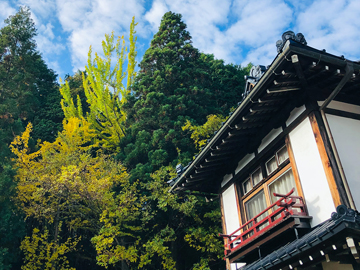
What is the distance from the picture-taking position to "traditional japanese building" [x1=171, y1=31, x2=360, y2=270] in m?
4.62

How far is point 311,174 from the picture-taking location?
5.39 m

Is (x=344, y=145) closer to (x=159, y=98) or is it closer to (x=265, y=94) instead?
(x=265, y=94)

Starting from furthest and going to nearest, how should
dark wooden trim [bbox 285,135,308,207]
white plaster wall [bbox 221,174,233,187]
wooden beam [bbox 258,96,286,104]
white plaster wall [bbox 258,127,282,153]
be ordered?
1. white plaster wall [bbox 221,174,233,187]
2. white plaster wall [bbox 258,127,282,153]
3. wooden beam [bbox 258,96,286,104]
4. dark wooden trim [bbox 285,135,308,207]

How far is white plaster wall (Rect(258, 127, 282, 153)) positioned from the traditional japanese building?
2cm

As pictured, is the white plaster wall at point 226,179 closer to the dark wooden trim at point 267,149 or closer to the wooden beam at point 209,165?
the dark wooden trim at point 267,149

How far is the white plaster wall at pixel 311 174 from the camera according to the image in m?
5.03

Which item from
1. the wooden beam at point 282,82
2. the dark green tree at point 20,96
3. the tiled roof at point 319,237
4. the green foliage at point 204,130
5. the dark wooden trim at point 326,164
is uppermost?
the dark green tree at point 20,96

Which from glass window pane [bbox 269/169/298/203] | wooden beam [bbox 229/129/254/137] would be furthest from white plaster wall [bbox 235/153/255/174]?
glass window pane [bbox 269/169/298/203]

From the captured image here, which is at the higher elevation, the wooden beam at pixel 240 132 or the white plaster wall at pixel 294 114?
the wooden beam at pixel 240 132

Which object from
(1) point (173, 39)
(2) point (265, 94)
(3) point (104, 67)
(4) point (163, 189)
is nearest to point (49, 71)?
(3) point (104, 67)

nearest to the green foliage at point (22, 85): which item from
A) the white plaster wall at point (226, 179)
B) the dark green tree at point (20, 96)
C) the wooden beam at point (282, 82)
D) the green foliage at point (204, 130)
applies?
the dark green tree at point (20, 96)

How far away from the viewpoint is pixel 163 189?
47.9 ft

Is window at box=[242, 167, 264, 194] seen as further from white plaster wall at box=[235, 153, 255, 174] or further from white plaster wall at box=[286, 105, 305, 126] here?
white plaster wall at box=[286, 105, 305, 126]

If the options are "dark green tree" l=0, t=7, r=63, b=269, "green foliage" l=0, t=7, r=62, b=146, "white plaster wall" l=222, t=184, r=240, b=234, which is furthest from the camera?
"green foliage" l=0, t=7, r=62, b=146
